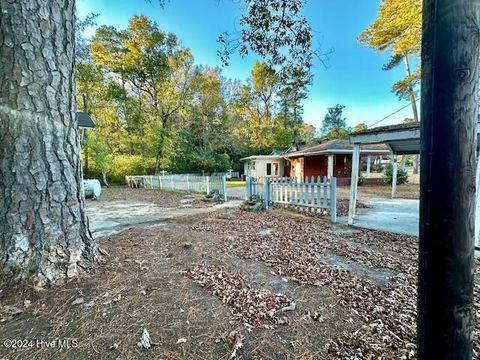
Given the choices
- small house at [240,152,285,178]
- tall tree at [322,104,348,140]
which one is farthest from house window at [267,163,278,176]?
tall tree at [322,104,348,140]

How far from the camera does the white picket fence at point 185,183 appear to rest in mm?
11450

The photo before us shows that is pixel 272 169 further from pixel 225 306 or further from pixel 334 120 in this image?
pixel 334 120

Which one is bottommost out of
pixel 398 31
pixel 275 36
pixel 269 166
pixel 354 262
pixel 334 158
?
pixel 354 262

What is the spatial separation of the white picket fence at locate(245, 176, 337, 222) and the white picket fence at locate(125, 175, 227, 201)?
2.74 m

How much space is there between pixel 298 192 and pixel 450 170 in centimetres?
640

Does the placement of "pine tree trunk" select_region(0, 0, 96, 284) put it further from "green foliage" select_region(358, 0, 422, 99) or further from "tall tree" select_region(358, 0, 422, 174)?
"green foliage" select_region(358, 0, 422, 99)

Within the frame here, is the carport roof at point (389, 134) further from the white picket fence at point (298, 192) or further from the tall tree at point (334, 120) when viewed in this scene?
the tall tree at point (334, 120)

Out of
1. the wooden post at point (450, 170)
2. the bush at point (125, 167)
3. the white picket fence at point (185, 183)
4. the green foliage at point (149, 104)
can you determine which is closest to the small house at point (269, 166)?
the green foliage at point (149, 104)

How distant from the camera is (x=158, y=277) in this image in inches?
106

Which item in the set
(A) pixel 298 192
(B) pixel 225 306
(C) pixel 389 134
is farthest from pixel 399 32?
(B) pixel 225 306

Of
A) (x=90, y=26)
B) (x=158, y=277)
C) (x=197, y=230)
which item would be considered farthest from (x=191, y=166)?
(x=158, y=277)

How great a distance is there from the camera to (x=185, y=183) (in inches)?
556

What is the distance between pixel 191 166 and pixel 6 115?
23.8m

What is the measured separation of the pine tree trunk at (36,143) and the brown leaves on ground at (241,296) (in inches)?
56.1
